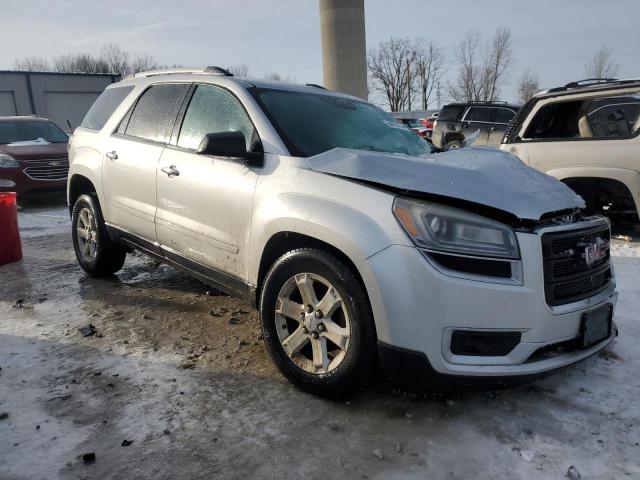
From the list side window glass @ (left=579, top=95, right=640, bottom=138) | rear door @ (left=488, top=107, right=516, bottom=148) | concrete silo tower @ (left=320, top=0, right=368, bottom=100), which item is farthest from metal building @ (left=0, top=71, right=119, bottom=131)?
side window glass @ (left=579, top=95, right=640, bottom=138)

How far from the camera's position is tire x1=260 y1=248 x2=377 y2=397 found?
2.55 meters

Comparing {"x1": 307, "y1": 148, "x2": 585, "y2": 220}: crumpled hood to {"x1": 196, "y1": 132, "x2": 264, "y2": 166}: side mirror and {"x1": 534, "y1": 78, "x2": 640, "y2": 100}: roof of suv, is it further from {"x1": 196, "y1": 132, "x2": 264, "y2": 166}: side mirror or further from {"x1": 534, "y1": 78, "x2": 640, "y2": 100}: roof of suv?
{"x1": 534, "y1": 78, "x2": 640, "y2": 100}: roof of suv

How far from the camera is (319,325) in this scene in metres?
2.72

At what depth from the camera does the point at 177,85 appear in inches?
161

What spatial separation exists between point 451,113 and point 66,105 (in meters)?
32.5

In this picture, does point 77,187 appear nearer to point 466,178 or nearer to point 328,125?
point 328,125

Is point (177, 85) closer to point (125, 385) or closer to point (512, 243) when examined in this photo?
point (125, 385)


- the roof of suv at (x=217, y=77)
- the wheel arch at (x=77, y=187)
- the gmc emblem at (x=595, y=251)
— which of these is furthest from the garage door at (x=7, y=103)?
the gmc emblem at (x=595, y=251)

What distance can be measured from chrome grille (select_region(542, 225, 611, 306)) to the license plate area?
0.09m

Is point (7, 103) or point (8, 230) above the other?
point (7, 103)

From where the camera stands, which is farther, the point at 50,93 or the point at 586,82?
the point at 50,93

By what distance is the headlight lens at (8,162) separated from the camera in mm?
9000

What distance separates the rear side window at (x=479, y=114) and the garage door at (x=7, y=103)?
3329 centimetres

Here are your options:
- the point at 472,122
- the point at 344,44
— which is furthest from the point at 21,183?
the point at 344,44
